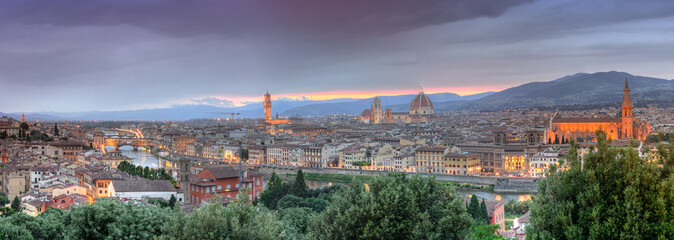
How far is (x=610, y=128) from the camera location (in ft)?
134

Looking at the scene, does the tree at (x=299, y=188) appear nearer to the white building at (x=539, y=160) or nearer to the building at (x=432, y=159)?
the building at (x=432, y=159)

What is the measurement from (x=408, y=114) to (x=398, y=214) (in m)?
98.7

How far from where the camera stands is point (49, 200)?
16.9m

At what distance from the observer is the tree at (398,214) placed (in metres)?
6.74

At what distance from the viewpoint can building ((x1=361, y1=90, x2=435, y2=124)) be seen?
3912 inches

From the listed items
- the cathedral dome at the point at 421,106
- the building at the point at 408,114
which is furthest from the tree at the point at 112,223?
the cathedral dome at the point at 421,106

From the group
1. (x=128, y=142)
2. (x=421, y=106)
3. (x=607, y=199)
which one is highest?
(x=421, y=106)

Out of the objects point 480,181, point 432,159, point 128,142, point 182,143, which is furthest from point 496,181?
point 128,142

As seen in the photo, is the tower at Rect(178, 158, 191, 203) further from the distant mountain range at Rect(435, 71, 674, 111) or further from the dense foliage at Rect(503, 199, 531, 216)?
the distant mountain range at Rect(435, 71, 674, 111)

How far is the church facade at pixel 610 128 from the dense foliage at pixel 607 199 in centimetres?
3635

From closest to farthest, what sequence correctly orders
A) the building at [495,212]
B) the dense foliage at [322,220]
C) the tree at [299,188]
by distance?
1. the dense foliage at [322,220]
2. the building at [495,212]
3. the tree at [299,188]

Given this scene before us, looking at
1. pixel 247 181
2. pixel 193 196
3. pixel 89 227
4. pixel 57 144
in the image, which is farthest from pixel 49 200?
pixel 57 144

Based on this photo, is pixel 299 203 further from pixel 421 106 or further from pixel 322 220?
pixel 421 106

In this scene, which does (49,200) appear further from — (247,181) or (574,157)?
(574,157)
